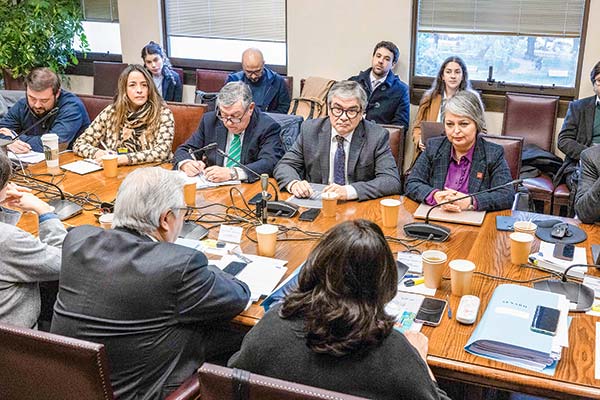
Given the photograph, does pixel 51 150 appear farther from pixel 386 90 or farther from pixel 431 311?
pixel 386 90

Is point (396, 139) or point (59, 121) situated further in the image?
point (59, 121)

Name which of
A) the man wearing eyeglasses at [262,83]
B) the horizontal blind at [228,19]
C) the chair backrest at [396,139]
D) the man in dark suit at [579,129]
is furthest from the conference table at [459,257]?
the horizontal blind at [228,19]

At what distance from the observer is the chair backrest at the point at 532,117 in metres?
4.84

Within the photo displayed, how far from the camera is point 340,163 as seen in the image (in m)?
3.29

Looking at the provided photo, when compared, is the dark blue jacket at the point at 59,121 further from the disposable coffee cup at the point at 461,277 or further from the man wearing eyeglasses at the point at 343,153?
the disposable coffee cup at the point at 461,277

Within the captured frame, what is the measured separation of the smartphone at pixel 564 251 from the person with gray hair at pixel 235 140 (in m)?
1.46

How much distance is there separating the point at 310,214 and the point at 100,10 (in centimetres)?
461

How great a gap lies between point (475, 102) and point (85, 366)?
6.73ft

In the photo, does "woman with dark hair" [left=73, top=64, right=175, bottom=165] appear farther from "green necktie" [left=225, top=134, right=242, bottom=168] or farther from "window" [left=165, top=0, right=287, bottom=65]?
"window" [left=165, top=0, right=287, bottom=65]

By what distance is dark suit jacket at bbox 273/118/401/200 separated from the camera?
10.2 feet

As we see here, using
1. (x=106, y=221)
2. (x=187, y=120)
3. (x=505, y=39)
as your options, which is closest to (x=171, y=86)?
(x=187, y=120)

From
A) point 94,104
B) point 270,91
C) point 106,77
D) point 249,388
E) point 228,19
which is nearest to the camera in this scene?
point 249,388

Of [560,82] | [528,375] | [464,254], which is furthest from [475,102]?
[560,82]

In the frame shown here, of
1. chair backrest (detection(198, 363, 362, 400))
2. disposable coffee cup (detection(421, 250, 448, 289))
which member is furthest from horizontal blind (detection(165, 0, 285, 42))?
chair backrest (detection(198, 363, 362, 400))
